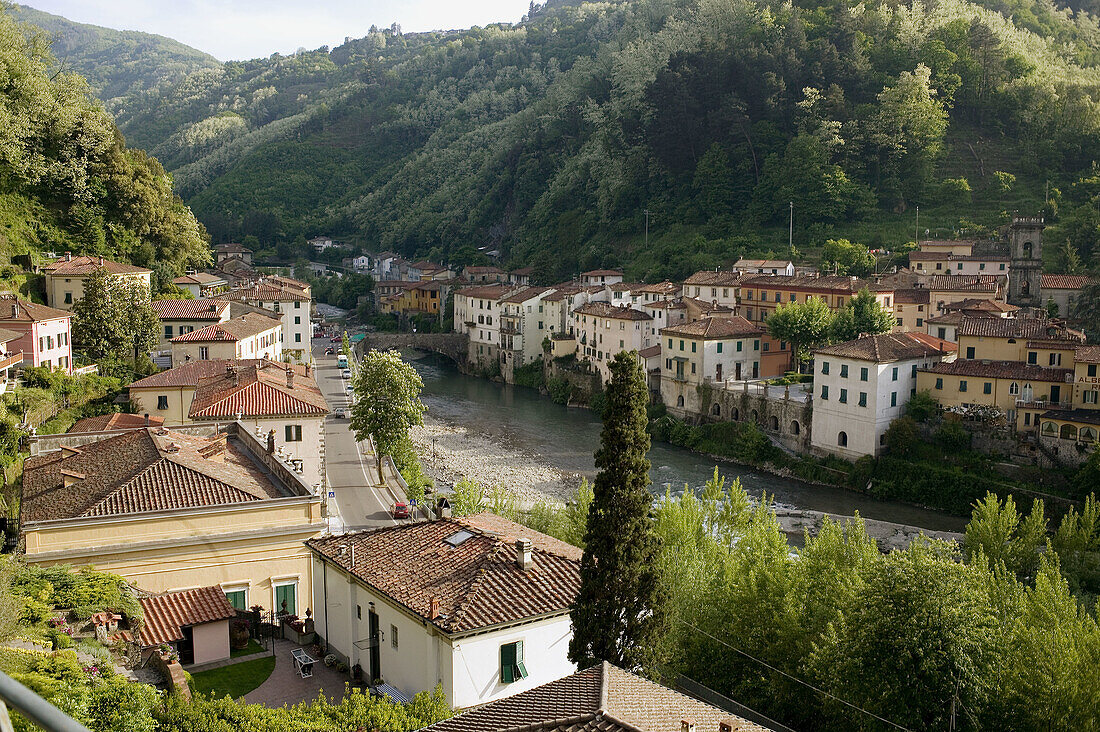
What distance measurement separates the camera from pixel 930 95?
281 ft

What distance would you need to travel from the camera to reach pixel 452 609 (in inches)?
575

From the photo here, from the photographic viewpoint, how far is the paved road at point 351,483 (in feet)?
99.5

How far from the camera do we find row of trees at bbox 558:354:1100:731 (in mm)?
15281

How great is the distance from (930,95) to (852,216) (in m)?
16.4

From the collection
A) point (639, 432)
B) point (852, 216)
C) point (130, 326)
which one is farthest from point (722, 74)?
point (639, 432)

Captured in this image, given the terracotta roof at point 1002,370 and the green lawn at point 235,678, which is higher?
the terracotta roof at point 1002,370

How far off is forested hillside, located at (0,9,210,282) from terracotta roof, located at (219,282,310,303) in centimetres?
433

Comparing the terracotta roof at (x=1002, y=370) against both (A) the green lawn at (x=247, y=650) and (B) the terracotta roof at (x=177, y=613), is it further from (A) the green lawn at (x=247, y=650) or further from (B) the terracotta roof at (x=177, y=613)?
(B) the terracotta roof at (x=177, y=613)

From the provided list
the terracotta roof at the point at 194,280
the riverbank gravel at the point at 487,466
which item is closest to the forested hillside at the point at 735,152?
the riverbank gravel at the point at 487,466

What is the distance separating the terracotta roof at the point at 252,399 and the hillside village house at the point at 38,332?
8.83m

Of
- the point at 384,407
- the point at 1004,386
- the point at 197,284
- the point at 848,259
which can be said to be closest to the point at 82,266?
the point at 197,284

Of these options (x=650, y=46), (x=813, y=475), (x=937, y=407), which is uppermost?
(x=650, y=46)

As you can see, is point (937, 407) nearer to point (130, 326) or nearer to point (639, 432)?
point (639, 432)

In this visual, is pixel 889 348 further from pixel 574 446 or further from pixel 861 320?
pixel 574 446
